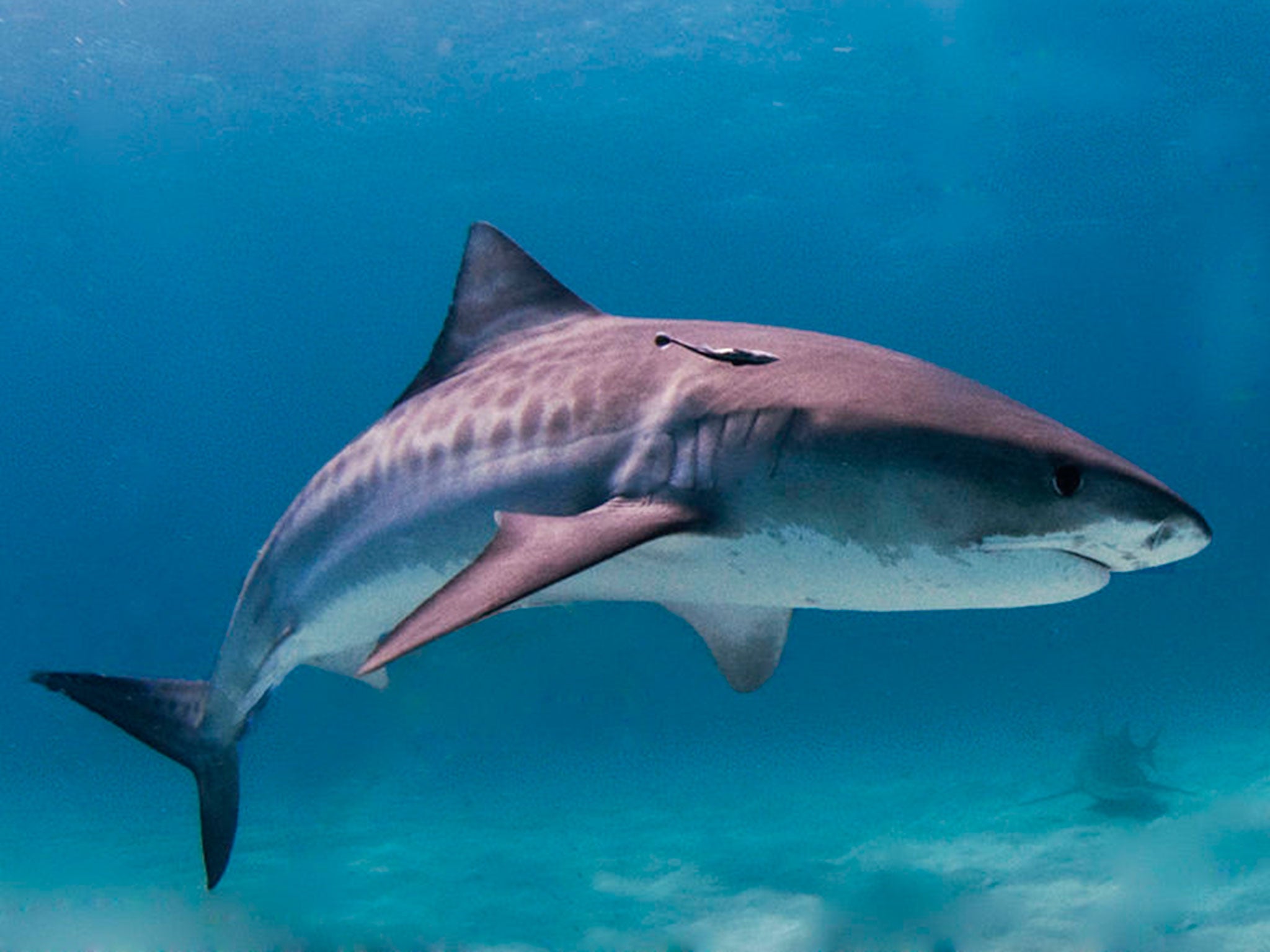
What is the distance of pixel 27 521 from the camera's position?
70500 mm

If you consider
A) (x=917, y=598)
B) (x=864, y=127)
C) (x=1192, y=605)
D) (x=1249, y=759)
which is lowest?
A: (x=917, y=598)

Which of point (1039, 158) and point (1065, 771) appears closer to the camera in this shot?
point (1065, 771)

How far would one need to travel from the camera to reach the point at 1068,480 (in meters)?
2.00

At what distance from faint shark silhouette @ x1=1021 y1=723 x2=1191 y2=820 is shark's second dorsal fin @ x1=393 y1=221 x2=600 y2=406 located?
11.9m

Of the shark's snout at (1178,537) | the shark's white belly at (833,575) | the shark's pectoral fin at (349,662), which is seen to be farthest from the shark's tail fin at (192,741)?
the shark's snout at (1178,537)

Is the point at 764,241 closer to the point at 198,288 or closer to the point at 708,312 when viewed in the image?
the point at 708,312

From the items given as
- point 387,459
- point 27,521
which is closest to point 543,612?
point 387,459

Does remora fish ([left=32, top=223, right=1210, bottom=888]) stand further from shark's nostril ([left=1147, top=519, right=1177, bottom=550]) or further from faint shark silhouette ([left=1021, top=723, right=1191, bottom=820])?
faint shark silhouette ([left=1021, top=723, right=1191, bottom=820])

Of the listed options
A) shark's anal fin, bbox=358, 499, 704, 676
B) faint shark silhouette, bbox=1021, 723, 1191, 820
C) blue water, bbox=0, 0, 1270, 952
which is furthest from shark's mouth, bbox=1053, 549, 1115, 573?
faint shark silhouette, bbox=1021, 723, 1191, 820

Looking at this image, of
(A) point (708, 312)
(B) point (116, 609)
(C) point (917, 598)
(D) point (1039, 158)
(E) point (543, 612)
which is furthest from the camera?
(B) point (116, 609)

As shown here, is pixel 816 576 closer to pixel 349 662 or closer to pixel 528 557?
pixel 528 557

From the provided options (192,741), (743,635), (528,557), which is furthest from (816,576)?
(192,741)

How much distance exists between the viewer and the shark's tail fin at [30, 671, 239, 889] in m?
4.65

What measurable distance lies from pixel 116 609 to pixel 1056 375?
63.2 m
